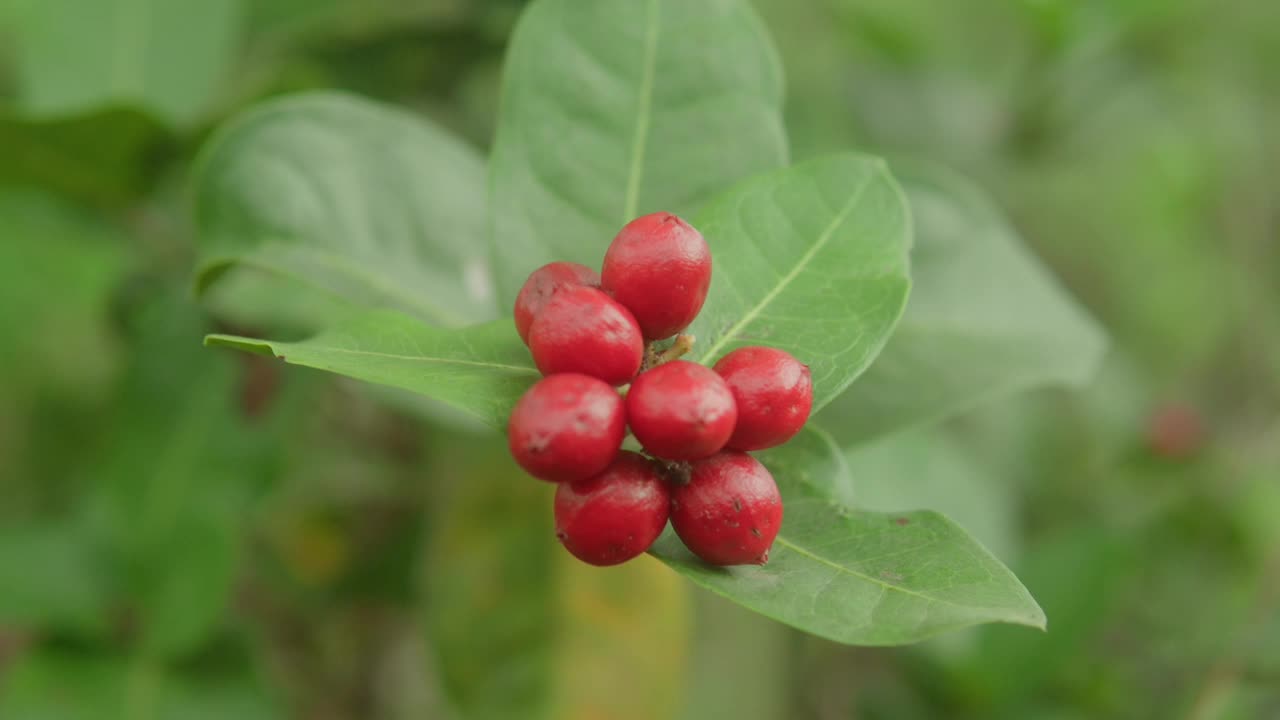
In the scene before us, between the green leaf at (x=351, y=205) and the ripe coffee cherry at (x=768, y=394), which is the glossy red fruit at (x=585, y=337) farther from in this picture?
the green leaf at (x=351, y=205)

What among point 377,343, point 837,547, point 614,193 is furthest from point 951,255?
point 377,343

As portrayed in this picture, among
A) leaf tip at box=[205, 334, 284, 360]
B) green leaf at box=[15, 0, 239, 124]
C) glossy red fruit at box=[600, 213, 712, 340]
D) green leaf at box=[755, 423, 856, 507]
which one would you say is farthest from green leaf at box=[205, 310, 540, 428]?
green leaf at box=[15, 0, 239, 124]

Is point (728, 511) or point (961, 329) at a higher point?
point (728, 511)

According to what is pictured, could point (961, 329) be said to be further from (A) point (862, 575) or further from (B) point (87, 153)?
(B) point (87, 153)

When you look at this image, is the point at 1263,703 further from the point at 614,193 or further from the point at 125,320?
the point at 125,320

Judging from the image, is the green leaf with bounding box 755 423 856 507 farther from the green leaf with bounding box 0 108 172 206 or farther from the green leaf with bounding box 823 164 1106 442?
the green leaf with bounding box 0 108 172 206

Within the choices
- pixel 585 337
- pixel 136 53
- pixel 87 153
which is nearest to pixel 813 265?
pixel 585 337
